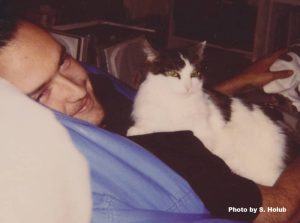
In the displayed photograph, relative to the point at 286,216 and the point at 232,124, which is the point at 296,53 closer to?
the point at 232,124

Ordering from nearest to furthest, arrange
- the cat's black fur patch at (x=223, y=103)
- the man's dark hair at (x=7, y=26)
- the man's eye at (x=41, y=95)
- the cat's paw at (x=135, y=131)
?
the man's dark hair at (x=7, y=26) < the man's eye at (x=41, y=95) < the cat's paw at (x=135, y=131) < the cat's black fur patch at (x=223, y=103)

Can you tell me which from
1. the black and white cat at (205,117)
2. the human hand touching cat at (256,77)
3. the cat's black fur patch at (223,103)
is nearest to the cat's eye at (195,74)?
the black and white cat at (205,117)

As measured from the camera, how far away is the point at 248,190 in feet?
2.85

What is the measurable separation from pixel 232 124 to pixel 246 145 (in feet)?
0.34

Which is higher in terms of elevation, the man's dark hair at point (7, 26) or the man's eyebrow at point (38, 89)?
the man's dark hair at point (7, 26)

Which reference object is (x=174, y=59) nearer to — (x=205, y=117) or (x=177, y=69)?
(x=177, y=69)

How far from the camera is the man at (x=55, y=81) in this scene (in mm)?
781

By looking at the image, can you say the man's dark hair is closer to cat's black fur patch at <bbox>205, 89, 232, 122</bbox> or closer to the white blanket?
cat's black fur patch at <bbox>205, 89, 232, 122</bbox>

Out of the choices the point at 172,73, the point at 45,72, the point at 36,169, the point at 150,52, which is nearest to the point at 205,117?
the point at 172,73

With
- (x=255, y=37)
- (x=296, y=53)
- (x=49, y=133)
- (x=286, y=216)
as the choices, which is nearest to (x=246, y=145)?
(x=286, y=216)

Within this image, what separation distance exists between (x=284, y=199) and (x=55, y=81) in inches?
27.7

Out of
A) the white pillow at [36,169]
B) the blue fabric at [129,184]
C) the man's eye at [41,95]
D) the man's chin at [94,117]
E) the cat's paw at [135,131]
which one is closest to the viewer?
the white pillow at [36,169]

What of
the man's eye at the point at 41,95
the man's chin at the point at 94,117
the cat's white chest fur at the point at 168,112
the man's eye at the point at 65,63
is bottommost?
the cat's white chest fur at the point at 168,112

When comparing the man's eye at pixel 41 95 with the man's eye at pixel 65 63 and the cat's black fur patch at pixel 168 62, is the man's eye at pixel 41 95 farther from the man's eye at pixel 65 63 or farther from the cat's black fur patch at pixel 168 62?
the cat's black fur patch at pixel 168 62
